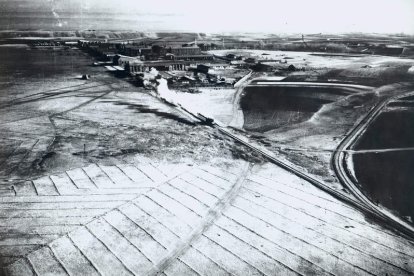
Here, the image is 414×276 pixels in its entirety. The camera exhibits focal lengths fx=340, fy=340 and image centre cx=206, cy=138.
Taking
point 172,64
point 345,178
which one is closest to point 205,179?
point 345,178

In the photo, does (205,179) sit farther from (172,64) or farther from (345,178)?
(172,64)

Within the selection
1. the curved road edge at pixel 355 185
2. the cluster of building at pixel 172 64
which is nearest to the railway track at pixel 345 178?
the curved road edge at pixel 355 185

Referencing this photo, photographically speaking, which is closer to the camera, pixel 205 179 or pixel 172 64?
pixel 205 179

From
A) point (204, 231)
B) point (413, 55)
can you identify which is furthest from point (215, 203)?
point (413, 55)

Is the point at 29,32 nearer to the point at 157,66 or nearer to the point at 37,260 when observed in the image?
the point at 157,66

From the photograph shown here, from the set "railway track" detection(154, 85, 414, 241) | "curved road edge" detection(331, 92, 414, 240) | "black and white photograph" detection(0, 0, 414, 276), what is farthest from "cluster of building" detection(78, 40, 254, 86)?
"curved road edge" detection(331, 92, 414, 240)

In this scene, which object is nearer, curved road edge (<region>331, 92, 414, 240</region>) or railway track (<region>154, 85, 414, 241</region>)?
curved road edge (<region>331, 92, 414, 240</region>)

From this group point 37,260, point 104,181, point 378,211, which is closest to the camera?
point 37,260

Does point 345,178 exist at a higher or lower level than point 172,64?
lower

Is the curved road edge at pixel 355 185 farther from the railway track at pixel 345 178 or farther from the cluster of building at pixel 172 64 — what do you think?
the cluster of building at pixel 172 64

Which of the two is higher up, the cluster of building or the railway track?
the cluster of building

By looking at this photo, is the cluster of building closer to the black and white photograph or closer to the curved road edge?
the black and white photograph
